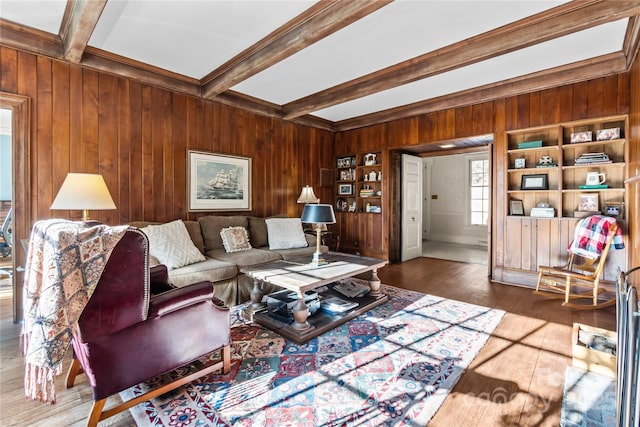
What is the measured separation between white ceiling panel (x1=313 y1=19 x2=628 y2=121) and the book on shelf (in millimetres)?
3007

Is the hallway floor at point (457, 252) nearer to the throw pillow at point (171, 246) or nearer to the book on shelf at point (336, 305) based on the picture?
the book on shelf at point (336, 305)

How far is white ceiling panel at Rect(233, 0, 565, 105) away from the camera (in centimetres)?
241

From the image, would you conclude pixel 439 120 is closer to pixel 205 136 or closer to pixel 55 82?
pixel 205 136

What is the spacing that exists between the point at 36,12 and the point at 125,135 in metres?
1.29

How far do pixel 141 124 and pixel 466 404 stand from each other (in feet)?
14.0

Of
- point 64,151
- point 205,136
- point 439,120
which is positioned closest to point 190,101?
point 205,136

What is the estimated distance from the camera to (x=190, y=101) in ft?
13.5

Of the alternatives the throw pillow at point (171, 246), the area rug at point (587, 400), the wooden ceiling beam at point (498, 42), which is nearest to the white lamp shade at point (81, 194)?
the throw pillow at point (171, 246)

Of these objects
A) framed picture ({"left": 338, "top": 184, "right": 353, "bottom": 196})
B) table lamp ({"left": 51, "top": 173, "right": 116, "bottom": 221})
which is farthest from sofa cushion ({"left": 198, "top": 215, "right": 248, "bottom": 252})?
framed picture ({"left": 338, "top": 184, "right": 353, "bottom": 196})

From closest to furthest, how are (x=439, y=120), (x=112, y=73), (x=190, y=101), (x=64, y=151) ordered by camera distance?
(x=64, y=151)
(x=112, y=73)
(x=190, y=101)
(x=439, y=120)

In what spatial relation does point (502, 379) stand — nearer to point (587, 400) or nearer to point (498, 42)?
point (587, 400)

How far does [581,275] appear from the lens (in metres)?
3.22

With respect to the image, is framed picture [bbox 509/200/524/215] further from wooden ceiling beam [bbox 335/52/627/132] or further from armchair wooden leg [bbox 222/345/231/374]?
armchair wooden leg [bbox 222/345/231/374]

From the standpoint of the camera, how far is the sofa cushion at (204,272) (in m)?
2.83
